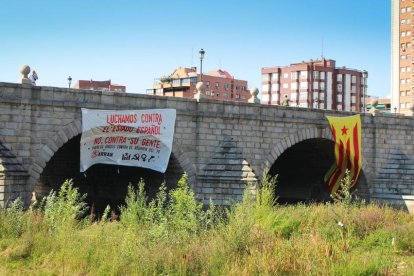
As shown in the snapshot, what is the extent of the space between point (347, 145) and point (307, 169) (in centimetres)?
573

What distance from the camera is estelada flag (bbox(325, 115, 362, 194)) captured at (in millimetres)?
29156

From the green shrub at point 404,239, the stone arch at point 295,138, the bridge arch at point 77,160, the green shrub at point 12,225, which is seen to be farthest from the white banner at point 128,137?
the green shrub at point 404,239

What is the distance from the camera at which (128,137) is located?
2252 cm

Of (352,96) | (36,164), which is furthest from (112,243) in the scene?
(352,96)

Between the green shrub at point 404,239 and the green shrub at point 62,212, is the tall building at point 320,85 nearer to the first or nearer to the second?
the green shrub at point 404,239

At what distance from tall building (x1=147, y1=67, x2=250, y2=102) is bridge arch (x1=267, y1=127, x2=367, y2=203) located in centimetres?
5080

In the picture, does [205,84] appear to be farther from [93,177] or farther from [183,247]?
[183,247]

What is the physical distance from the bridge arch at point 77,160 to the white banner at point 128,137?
545 mm

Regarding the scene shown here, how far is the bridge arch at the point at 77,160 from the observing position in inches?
796

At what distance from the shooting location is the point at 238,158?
24844 millimetres

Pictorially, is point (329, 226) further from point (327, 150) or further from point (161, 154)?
point (327, 150)

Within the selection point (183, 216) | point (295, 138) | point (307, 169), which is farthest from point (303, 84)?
point (183, 216)

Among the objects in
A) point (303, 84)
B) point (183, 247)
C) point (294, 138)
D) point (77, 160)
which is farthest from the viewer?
point (303, 84)

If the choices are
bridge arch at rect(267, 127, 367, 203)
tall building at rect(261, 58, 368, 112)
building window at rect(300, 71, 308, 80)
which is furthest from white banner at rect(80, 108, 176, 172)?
building window at rect(300, 71, 308, 80)
